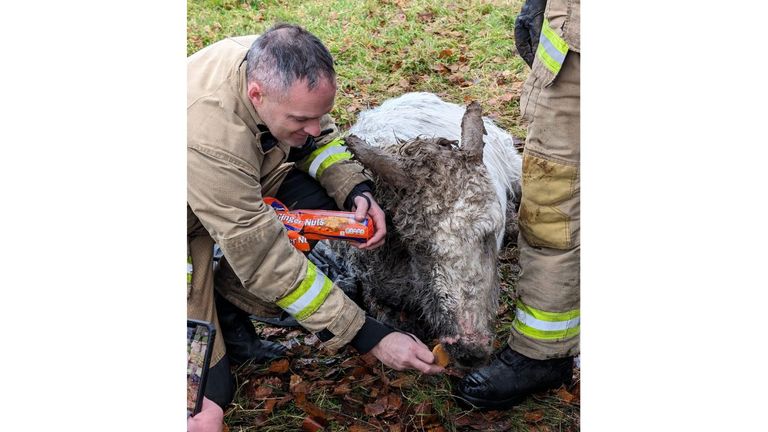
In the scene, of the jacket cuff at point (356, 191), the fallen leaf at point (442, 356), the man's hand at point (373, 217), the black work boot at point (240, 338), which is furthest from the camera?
the black work boot at point (240, 338)

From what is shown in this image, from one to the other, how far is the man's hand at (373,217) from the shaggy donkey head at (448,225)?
100 millimetres

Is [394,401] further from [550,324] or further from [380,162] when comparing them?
[380,162]

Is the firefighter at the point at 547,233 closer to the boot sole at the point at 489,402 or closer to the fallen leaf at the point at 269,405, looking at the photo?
the boot sole at the point at 489,402

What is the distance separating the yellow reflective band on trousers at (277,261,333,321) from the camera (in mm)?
3877

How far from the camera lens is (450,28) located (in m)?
7.70

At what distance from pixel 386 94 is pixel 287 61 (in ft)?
12.4

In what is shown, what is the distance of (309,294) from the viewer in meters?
3.88

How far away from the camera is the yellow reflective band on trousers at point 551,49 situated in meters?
3.69

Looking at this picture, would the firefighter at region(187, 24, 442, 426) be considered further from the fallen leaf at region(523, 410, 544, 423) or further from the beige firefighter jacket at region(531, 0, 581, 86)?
the beige firefighter jacket at region(531, 0, 581, 86)

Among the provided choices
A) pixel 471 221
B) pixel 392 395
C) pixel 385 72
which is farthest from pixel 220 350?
pixel 385 72

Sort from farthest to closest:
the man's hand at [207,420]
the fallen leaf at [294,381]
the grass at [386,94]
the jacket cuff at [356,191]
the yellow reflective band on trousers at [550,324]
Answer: the fallen leaf at [294,381]
the jacket cuff at [356,191]
the grass at [386,94]
the yellow reflective band on trousers at [550,324]
the man's hand at [207,420]

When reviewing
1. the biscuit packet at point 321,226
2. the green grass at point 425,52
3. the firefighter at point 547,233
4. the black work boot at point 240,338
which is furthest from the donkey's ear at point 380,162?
the green grass at point 425,52

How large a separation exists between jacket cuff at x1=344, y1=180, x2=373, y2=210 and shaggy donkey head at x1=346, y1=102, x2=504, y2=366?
0.37ft
